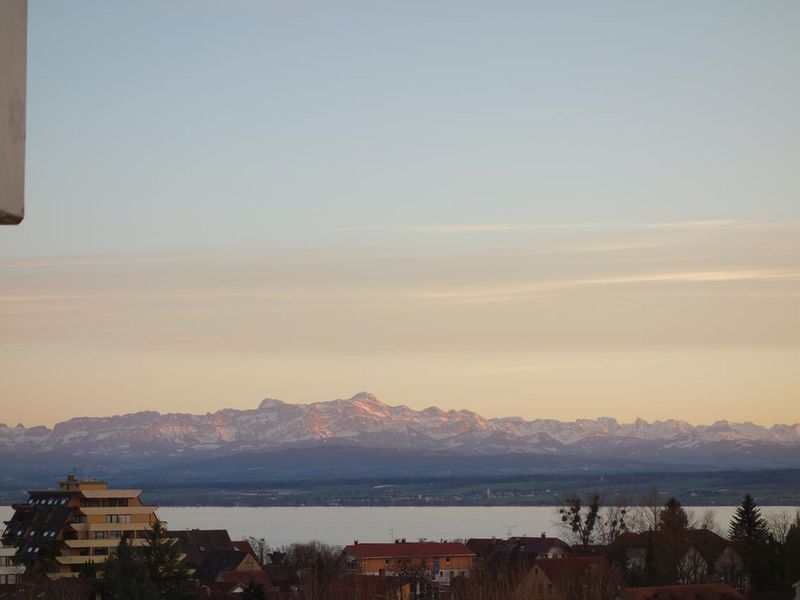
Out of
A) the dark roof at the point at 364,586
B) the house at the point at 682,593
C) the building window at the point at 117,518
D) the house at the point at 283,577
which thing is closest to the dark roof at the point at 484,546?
the house at the point at 283,577

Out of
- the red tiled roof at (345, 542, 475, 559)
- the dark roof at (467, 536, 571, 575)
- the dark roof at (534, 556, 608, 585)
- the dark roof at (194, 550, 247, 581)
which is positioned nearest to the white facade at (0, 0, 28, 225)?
the dark roof at (534, 556, 608, 585)

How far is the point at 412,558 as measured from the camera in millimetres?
87625

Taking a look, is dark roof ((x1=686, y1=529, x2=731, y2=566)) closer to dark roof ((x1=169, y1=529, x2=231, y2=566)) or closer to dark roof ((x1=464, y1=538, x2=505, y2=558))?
dark roof ((x1=464, y1=538, x2=505, y2=558))

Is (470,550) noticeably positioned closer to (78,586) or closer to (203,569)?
(203,569)

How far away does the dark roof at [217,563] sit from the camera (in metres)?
77.6

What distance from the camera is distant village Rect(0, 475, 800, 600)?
47719 millimetres

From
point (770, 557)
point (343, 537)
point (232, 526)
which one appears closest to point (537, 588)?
point (770, 557)

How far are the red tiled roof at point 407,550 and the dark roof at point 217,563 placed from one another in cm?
1075

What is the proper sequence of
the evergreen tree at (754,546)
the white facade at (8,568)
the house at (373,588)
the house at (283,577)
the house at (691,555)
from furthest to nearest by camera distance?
the house at (283,577), the house at (691,555), the white facade at (8,568), the evergreen tree at (754,546), the house at (373,588)

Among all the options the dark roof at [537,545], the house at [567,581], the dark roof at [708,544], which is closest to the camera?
the house at [567,581]

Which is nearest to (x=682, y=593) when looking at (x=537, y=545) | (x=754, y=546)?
(x=754, y=546)

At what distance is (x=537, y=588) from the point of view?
4941cm

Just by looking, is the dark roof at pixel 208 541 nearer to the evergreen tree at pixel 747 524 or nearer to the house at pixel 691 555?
the house at pixel 691 555

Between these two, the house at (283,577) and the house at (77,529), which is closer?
the house at (77,529)
